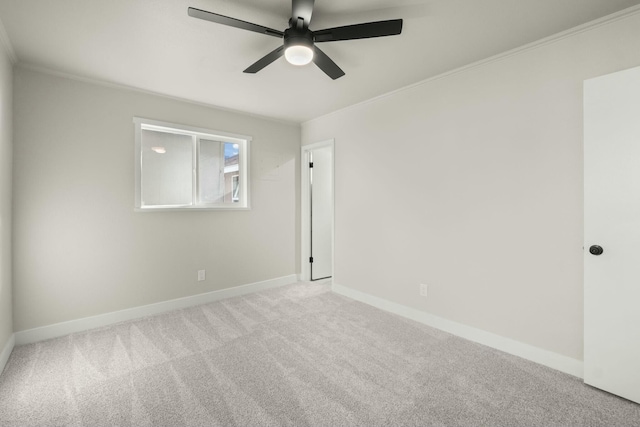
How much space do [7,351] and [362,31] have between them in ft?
11.7

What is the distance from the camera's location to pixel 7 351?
2316 millimetres

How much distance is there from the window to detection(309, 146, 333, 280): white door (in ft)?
3.53

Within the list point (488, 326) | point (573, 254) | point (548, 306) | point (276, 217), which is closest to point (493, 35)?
point (573, 254)

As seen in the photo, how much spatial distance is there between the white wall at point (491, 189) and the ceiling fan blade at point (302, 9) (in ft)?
5.49

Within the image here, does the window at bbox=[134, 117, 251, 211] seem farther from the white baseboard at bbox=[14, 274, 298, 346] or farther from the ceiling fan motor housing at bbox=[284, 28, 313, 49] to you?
the ceiling fan motor housing at bbox=[284, 28, 313, 49]

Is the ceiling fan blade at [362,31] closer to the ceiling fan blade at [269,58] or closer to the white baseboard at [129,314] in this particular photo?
the ceiling fan blade at [269,58]

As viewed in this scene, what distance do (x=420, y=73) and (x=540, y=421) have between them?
2.78 meters

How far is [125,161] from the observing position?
3059 millimetres

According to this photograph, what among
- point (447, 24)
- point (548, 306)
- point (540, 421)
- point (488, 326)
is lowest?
point (540, 421)

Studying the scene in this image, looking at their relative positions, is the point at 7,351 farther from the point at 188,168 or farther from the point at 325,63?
the point at 325,63

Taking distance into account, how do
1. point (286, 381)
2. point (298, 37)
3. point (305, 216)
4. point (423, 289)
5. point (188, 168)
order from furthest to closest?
point (305, 216) → point (188, 168) → point (423, 289) → point (286, 381) → point (298, 37)

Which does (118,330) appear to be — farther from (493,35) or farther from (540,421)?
(493,35)

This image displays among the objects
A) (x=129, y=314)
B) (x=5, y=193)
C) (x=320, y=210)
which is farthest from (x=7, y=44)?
(x=320, y=210)

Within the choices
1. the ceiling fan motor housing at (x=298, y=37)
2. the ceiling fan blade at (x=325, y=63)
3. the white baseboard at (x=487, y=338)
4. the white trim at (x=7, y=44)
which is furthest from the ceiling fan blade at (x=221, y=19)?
the white baseboard at (x=487, y=338)
